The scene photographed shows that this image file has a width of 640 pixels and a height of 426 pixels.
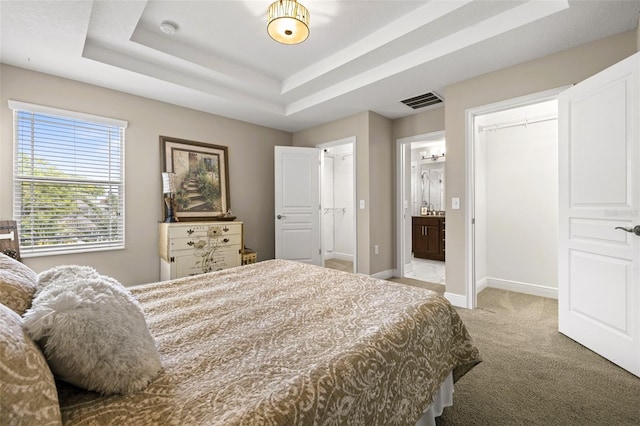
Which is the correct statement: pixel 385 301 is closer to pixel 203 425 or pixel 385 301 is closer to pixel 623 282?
pixel 203 425

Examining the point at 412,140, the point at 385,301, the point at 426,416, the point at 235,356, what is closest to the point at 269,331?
the point at 235,356

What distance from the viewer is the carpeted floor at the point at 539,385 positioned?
1.50m

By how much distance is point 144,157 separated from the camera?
355 cm

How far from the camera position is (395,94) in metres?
3.50

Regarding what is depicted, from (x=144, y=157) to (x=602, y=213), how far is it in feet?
15.1

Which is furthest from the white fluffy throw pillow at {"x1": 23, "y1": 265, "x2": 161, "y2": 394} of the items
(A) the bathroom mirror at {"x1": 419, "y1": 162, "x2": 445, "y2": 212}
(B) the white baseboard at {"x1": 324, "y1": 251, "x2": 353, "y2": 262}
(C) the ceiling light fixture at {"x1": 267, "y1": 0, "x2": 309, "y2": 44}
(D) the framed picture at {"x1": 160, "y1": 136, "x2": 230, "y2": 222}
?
(A) the bathroom mirror at {"x1": 419, "y1": 162, "x2": 445, "y2": 212}

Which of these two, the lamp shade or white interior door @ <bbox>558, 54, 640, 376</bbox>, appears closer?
white interior door @ <bbox>558, 54, 640, 376</bbox>

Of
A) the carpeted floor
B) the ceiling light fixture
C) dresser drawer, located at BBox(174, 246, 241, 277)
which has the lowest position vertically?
the carpeted floor

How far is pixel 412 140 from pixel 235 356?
164 inches

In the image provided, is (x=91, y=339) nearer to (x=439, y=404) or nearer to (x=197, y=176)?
(x=439, y=404)

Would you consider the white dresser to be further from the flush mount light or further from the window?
the flush mount light

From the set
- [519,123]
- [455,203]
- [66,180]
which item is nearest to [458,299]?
[455,203]

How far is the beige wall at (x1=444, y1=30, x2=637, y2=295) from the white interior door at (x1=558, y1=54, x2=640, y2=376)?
34 centimetres

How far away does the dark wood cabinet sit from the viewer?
5.79 meters
